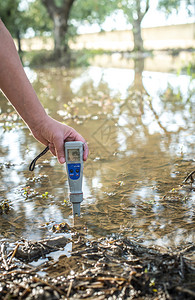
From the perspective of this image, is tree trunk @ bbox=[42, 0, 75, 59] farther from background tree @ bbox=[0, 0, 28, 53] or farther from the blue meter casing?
the blue meter casing

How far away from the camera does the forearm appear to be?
79.4 inches

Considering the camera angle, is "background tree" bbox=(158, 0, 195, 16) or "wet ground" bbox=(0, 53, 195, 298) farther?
"background tree" bbox=(158, 0, 195, 16)

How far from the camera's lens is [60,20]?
17625 mm

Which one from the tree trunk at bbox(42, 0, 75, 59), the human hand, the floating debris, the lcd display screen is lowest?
the floating debris

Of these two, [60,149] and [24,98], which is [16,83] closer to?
[24,98]

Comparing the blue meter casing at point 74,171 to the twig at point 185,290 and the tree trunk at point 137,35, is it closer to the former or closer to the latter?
the twig at point 185,290

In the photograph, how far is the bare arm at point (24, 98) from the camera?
203 centimetres

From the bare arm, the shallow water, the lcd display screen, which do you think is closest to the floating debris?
the shallow water

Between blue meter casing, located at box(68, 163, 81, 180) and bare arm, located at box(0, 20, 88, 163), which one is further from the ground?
bare arm, located at box(0, 20, 88, 163)

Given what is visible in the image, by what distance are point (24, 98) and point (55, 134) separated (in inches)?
11.8

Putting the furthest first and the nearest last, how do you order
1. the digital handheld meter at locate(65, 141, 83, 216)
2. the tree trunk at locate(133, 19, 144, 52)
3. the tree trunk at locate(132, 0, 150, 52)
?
1. the tree trunk at locate(133, 19, 144, 52)
2. the tree trunk at locate(132, 0, 150, 52)
3. the digital handheld meter at locate(65, 141, 83, 216)

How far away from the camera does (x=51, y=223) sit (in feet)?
8.73

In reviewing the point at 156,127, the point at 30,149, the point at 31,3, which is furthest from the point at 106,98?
the point at 31,3

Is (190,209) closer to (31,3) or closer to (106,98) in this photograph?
(106,98)
